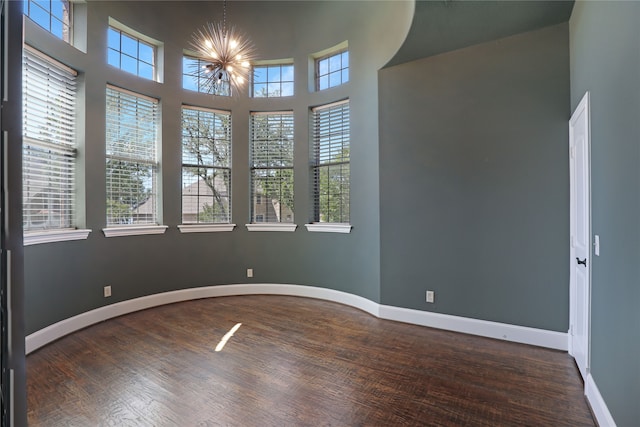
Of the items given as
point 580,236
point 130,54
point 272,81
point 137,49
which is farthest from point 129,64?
point 580,236

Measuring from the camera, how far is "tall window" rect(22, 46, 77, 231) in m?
2.91

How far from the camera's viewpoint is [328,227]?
14.4ft

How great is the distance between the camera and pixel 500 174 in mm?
3131

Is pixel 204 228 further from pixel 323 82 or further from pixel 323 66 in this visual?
pixel 323 66

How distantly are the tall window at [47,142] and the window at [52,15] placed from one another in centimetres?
32

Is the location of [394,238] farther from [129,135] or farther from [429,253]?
[129,135]

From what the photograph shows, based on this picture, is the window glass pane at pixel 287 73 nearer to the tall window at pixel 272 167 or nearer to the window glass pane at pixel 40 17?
the tall window at pixel 272 167

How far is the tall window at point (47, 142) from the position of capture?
291 cm

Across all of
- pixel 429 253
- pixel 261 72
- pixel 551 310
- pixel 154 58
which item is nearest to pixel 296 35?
pixel 261 72

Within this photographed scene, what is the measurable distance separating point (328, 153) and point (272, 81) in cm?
139

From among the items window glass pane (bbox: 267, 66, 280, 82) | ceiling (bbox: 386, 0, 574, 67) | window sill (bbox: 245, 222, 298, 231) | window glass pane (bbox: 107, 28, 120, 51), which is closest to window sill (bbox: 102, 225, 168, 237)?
window sill (bbox: 245, 222, 298, 231)

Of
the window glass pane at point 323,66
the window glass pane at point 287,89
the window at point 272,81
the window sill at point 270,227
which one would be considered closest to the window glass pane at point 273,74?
the window at point 272,81

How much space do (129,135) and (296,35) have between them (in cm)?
258

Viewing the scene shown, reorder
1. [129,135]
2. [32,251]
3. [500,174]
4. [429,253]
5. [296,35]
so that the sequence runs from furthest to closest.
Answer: [296,35]
[129,135]
[429,253]
[500,174]
[32,251]
